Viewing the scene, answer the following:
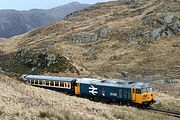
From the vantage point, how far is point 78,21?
15675 centimetres

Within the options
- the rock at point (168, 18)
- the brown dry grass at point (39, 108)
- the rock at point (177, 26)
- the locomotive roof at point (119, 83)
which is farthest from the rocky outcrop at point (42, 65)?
the rock at point (168, 18)

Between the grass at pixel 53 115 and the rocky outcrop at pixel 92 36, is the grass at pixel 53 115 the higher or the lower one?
the lower one

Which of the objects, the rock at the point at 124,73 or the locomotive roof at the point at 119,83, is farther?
the rock at the point at 124,73

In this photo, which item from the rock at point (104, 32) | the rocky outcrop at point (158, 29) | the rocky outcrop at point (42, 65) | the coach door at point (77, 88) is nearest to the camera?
the coach door at point (77, 88)

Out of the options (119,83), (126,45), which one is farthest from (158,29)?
(119,83)

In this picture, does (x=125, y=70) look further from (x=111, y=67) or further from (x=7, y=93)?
(x=7, y=93)

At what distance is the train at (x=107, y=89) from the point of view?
39.9 m

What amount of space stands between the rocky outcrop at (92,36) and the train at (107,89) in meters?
59.5

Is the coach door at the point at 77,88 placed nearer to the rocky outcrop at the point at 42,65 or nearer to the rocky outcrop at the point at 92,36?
the rocky outcrop at the point at 42,65

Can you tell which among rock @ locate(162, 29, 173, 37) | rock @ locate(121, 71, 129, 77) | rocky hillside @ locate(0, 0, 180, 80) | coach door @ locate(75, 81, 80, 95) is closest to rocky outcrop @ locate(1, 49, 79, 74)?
rocky hillside @ locate(0, 0, 180, 80)

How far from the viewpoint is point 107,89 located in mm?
43312

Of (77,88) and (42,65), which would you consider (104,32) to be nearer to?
(42,65)

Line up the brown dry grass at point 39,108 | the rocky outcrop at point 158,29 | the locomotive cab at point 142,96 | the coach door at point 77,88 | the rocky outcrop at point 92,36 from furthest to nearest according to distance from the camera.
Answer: the rocky outcrop at point 92,36 → the rocky outcrop at point 158,29 → the coach door at point 77,88 → the locomotive cab at point 142,96 → the brown dry grass at point 39,108

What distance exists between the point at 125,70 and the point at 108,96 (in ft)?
131
